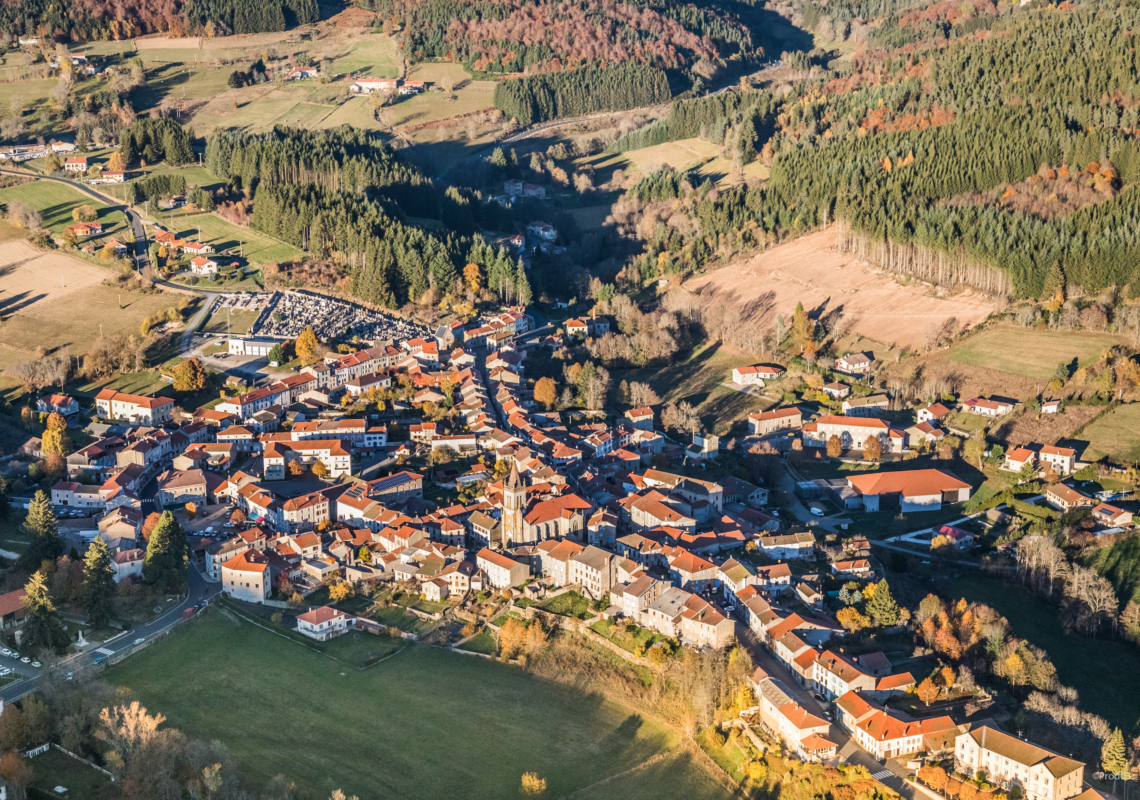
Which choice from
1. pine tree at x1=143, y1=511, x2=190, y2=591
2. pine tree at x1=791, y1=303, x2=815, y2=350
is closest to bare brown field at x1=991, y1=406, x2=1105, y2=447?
pine tree at x1=791, y1=303, x2=815, y2=350

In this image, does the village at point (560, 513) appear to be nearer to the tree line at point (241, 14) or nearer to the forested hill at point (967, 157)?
the forested hill at point (967, 157)

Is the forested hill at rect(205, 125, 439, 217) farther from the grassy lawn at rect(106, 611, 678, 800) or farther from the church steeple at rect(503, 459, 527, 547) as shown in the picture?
the grassy lawn at rect(106, 611, 678, 800)

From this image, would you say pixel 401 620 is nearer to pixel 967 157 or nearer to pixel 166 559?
pixel 166 559

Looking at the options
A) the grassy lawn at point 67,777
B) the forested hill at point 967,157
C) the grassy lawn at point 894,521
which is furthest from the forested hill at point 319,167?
the grassy lawn at point 67,777

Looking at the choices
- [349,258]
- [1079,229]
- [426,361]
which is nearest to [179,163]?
[349,258]

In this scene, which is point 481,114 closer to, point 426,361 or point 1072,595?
point 426,361

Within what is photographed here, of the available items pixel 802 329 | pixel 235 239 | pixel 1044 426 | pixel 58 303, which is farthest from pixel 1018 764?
pixel 235 239
